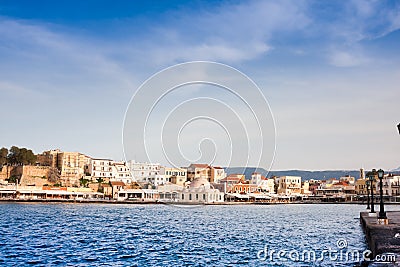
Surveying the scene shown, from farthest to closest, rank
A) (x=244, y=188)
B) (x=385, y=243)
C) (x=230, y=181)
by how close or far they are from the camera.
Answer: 1. (x=230, y=181)
2. (x=244, y=188)
3. (x=385, y=243)

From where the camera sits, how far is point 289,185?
484ft

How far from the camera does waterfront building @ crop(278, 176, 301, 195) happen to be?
478 feet

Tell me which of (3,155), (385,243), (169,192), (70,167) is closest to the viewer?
(385,243)

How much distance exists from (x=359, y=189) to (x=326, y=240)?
415ft

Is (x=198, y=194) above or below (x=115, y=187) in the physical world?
below

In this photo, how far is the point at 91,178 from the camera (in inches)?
4641

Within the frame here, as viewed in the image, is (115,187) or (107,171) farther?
(107,171)

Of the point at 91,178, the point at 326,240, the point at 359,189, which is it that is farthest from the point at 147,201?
the point at 326,240

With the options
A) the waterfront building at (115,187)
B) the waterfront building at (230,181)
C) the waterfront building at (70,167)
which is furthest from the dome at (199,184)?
the waterfront building at (70,167)

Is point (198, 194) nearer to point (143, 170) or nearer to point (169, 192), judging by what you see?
point (169, 192)

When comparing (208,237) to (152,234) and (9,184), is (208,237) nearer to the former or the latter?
(152,234)

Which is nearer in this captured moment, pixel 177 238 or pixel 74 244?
pixel 74 244

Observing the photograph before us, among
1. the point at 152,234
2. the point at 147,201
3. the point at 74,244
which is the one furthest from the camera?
the point at 147,201

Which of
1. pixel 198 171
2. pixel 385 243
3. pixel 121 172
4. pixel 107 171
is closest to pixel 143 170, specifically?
pixel 121 172
